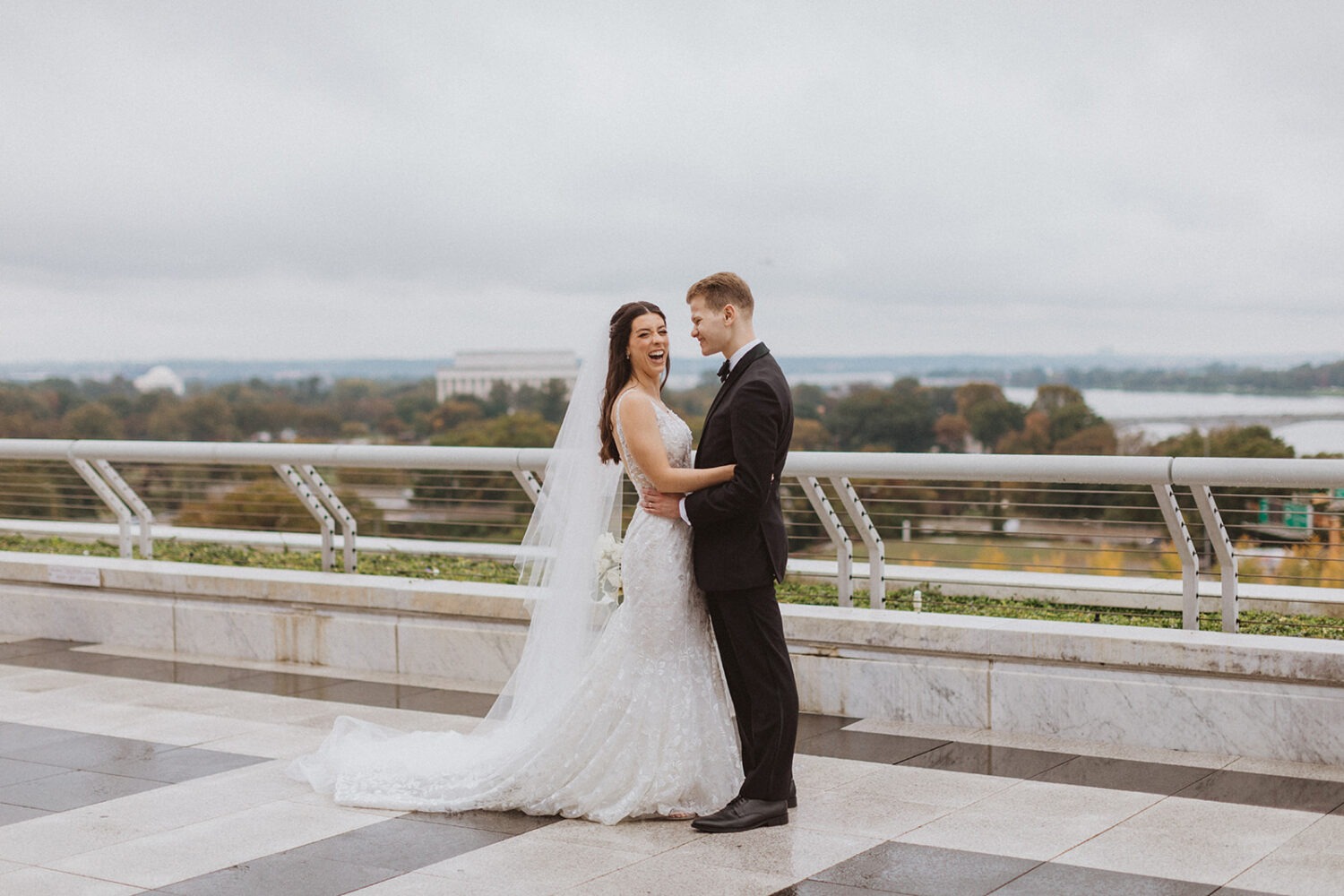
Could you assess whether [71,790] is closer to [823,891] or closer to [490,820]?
[490,820]

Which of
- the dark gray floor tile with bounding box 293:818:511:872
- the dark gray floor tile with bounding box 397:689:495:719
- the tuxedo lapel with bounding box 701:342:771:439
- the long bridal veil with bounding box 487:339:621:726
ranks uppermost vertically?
the tuxedo lapel with bounding box 701:342:771:439

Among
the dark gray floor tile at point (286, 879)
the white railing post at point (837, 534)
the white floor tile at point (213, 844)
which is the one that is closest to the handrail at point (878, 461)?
the white railing post at point (837, 534)

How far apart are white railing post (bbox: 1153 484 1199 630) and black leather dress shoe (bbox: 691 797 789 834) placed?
2.24 m

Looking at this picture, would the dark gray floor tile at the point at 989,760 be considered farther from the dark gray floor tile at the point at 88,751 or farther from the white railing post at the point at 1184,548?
the dark gray floor tile at the point at 88,751

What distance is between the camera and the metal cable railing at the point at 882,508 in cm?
596

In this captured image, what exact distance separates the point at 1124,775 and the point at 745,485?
213 cm

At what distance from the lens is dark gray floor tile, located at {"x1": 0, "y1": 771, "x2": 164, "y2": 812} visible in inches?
216

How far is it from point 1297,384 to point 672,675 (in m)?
48.4

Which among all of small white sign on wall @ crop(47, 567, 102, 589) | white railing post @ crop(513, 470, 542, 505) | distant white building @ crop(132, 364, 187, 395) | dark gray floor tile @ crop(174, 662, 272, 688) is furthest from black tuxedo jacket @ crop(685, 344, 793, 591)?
distant white building @ crop(132, 364, 187, 395)

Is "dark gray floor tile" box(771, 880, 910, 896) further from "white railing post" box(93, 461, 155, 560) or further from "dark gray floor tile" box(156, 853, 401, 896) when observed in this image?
"white railing post" box(93, 461, 155, 560)

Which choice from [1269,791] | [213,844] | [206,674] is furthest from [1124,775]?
[206,674]

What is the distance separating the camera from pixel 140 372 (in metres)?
50.1

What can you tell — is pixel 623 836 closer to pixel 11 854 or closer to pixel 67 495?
pixel 11 854

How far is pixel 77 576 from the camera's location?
9.48 m
